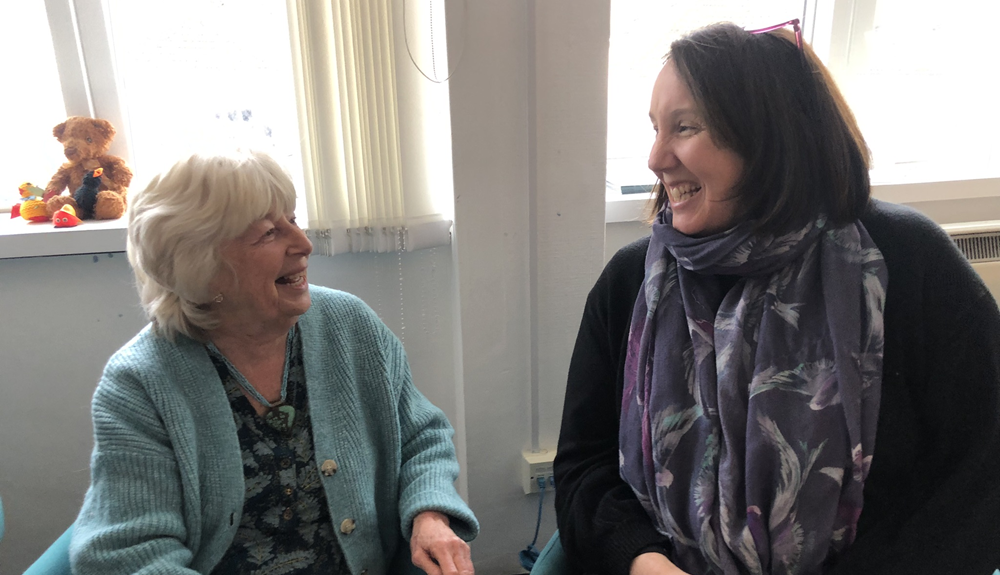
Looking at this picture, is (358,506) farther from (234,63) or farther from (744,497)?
(234,63)

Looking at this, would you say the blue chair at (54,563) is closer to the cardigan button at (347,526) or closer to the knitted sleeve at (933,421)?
the cardigan button at (347,526)

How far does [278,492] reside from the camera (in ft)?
3.71

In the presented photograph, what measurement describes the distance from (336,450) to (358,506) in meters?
0.11

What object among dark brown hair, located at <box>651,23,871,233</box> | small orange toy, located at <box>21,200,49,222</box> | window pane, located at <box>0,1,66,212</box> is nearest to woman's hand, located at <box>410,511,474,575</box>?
dark brown hair, located at <box>651,23,871,233</box>

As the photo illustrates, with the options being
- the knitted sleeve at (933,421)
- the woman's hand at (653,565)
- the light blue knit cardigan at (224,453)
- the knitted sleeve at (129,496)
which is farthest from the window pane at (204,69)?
the knitted sleeve at (933,421)

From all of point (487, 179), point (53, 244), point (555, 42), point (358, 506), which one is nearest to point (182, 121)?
point (53, 244)

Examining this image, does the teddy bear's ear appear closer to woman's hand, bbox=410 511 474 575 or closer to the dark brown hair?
woman's hand, bbox=410 511 474 575

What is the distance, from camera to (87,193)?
1.55 meters

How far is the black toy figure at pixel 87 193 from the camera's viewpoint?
1548mm

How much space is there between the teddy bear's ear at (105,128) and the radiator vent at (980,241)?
221cm

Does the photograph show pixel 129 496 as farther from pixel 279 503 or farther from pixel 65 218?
pixel 65 218

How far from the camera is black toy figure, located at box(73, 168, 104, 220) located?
155 cm

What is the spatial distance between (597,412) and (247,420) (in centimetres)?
64

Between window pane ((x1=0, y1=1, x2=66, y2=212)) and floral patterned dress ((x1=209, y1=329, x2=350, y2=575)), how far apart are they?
97 cm
